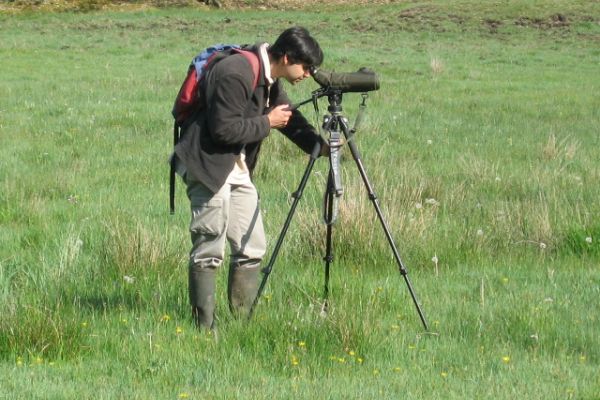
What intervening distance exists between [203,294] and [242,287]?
36 centimetres

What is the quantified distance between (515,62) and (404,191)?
18588 mm

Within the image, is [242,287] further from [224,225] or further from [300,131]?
[300,131]

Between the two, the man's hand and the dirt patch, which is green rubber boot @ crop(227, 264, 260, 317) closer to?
the man's hand

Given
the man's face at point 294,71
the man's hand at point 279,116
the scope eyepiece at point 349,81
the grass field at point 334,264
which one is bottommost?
the grass field at point 334,264

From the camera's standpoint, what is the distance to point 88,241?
764 centimetres

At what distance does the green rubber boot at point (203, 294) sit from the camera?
18.1 feet

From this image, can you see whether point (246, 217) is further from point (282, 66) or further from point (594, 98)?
point (594, 98)

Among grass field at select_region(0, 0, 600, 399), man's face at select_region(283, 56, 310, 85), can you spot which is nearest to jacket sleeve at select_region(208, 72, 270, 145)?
man's face at select_region(283, 56, 310, 85)

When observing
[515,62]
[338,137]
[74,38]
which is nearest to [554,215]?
[338,137]

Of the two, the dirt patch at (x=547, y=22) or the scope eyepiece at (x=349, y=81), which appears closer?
the scope eyepiece at (x=349, y=81)

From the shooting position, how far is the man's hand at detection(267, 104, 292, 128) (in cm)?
538

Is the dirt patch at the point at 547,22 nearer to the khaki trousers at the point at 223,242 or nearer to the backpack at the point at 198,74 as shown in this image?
the khaki trousers at the point at 223,242

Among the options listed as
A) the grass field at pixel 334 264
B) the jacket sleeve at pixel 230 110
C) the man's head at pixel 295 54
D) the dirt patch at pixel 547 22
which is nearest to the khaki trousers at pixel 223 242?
the grass field at pixel 334 264

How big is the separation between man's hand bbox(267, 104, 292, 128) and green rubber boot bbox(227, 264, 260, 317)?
0.88m
